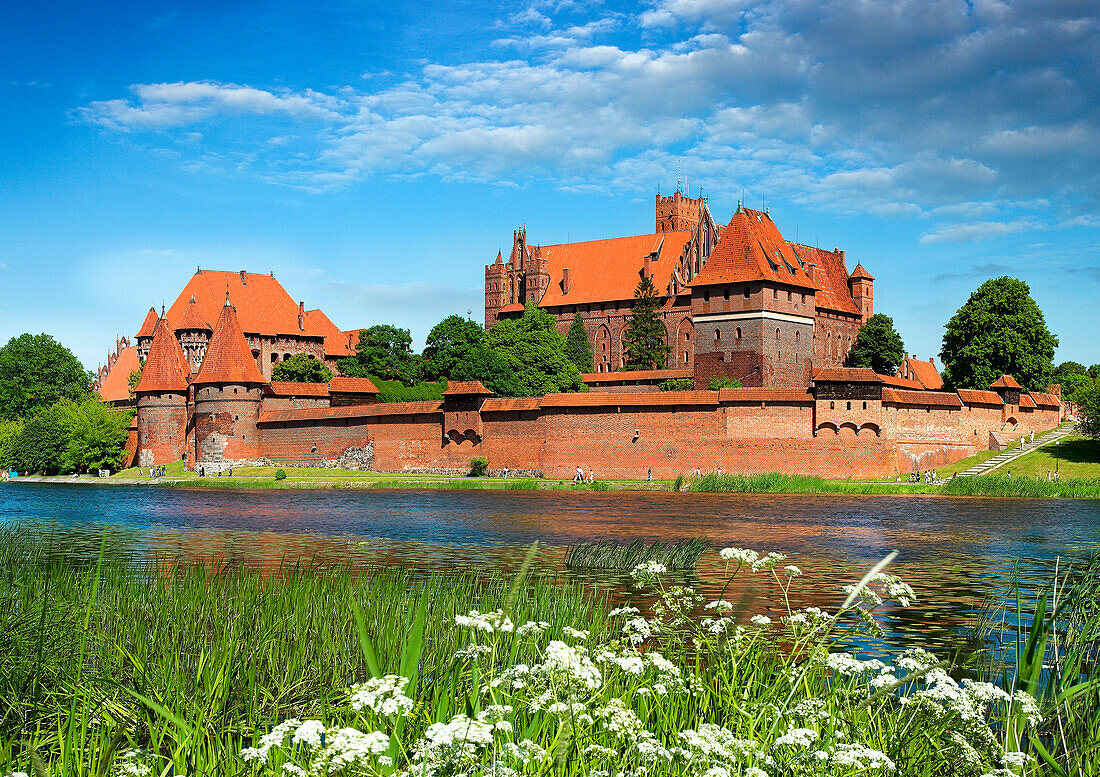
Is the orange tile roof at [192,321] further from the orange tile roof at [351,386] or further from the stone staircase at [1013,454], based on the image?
the stone staircase at [1013,454]

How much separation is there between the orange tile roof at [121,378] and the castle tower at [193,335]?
23.2 ft

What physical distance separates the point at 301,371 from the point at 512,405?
72.9 ft

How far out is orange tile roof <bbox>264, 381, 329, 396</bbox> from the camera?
4412cm

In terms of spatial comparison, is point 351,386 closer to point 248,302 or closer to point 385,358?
point 385,358

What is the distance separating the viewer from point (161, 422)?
4638 centimetres

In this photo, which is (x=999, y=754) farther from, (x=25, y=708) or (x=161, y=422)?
(x=161, y=422)

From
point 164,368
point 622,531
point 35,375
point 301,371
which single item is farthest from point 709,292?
point 35,375

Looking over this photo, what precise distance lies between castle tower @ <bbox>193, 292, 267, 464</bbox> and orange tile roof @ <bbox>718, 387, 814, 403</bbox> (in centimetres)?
2007

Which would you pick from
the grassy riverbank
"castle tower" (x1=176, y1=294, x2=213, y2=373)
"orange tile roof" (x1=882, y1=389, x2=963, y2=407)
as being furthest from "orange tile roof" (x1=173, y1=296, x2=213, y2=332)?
the grassy riverbank

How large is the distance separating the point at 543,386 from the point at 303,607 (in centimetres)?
4150

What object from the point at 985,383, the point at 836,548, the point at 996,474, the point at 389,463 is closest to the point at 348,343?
the point at 389,463

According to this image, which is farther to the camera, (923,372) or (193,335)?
(923,372)

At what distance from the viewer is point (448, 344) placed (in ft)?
175

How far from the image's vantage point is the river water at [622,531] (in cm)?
1231
